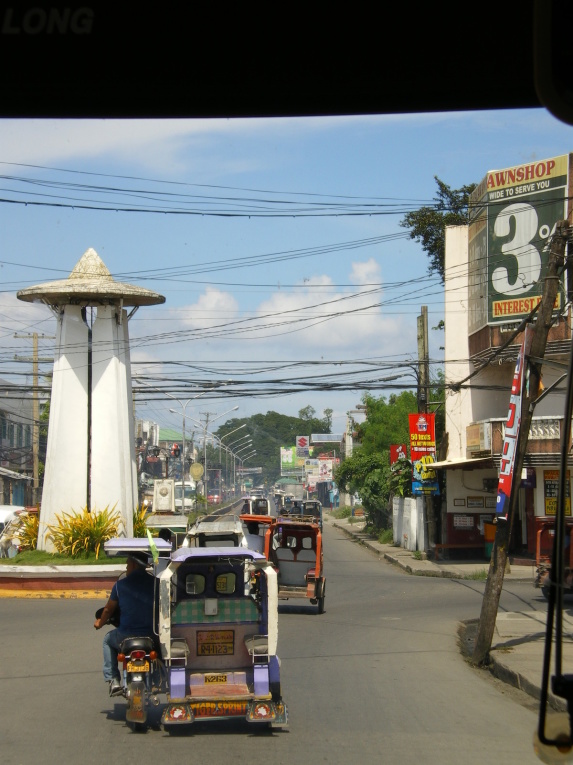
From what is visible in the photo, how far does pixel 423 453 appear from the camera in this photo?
31453 mm

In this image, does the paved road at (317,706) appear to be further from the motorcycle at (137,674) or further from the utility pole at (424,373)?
the utility pole at (424,373)

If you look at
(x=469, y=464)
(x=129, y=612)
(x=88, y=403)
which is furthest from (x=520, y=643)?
(x=469, y=464)

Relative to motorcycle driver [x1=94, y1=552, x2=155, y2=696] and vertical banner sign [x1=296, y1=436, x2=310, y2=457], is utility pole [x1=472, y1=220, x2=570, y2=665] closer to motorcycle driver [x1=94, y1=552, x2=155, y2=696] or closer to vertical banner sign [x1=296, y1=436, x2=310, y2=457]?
motorcycle driver [x1=94, y1=552, x2=155, y2=696]

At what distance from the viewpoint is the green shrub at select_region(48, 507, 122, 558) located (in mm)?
23000

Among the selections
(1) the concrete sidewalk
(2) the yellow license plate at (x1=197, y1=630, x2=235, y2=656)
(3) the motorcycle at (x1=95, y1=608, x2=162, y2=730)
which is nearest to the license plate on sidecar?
(3) the motorcycle at (x1=95, y1=608, x2=162, y2=730)

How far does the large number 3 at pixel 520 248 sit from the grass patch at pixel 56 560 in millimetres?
14794

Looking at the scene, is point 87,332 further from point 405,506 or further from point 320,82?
point 320,82

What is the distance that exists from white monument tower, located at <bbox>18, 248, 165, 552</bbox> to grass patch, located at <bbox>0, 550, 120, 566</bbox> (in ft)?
2.42

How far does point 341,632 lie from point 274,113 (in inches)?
516

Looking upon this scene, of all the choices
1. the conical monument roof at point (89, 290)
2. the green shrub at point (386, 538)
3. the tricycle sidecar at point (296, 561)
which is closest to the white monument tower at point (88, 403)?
the conical monument roof at point (89, 290)

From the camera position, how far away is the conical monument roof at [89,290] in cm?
2400

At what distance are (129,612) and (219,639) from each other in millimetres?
918

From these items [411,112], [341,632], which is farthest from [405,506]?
[411,112]

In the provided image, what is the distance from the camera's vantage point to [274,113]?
12.7ft
